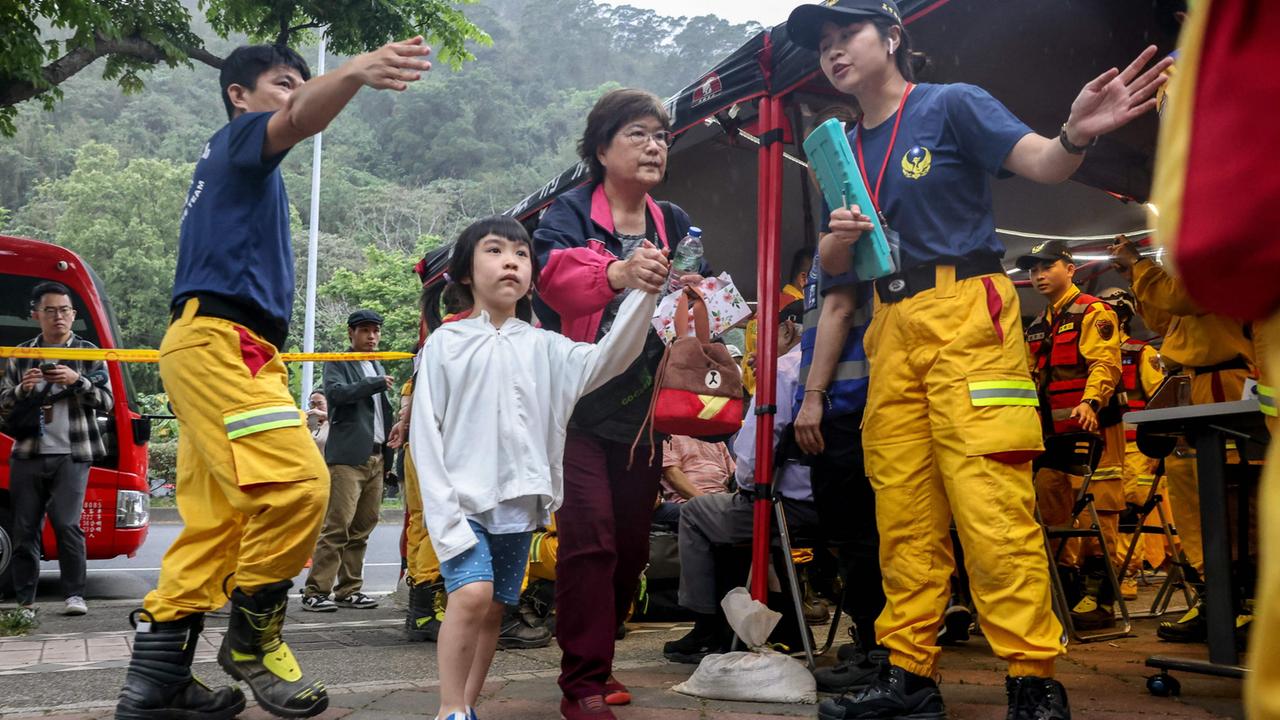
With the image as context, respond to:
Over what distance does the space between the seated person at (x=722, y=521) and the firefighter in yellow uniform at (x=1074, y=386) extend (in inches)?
64.7

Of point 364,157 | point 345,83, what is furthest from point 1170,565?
point 364,157

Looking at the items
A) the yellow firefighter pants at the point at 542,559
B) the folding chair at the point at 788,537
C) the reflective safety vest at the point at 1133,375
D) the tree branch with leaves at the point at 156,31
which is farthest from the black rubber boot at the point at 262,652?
the tree branch with leaves at the point at 156,31

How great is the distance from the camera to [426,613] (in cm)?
552

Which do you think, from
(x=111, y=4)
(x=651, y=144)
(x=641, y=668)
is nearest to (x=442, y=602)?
(x=641, y=668)

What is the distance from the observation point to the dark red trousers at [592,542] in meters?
3.14

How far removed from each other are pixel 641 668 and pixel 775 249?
1821mm

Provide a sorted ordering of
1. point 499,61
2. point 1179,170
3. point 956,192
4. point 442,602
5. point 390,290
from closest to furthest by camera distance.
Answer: point 1179,170
point 956,192
point 442,602
point 390,290
point 499,61

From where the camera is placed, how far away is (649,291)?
2955 millimetres

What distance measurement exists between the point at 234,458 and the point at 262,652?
2.02ft

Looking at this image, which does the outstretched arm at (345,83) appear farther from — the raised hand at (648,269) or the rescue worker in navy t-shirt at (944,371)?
the rescue worker in navy t-shirt at (944,371)

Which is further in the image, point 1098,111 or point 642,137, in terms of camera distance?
point 642,137

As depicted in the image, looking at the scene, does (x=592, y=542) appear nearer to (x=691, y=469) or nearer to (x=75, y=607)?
(x=691, y=469)

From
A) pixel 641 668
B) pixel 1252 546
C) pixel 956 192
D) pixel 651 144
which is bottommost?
pixel 641 668

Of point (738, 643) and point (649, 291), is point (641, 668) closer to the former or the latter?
point (738, 643)
